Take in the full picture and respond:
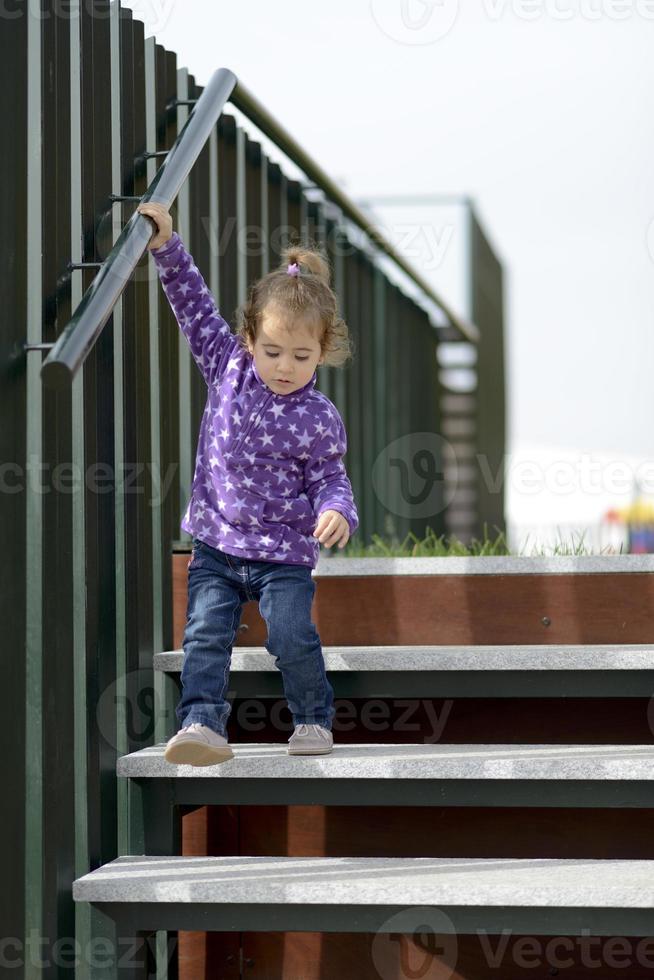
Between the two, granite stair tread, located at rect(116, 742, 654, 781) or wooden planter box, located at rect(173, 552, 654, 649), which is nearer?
granite stair tread, located at rect(116, 742, 654, 781)

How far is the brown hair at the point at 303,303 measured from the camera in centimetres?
232

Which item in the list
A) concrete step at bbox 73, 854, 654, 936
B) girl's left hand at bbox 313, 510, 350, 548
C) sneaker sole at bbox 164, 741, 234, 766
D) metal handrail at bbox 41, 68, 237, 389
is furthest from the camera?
girl's left hand at bbox 313, 510, 350, 548

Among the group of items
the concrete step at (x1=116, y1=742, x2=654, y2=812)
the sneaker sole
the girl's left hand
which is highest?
the girl's left hand

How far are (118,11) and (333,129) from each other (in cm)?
731

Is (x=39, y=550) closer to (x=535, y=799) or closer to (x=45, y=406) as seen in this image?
(x=45, y=406)

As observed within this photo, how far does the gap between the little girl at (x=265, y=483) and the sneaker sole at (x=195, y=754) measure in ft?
0.30

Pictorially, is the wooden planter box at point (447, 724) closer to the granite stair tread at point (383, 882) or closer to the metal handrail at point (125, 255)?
the granite stair tread at point (383, 882)

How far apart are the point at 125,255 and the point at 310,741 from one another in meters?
0.87

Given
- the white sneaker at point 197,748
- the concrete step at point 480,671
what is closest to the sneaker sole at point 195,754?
the white sneaker at point 197,748

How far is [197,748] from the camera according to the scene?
2072 millimetres

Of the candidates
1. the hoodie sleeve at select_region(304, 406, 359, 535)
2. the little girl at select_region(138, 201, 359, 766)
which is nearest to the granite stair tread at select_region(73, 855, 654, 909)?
the little girl at select_region(138, 201, 359, 766)

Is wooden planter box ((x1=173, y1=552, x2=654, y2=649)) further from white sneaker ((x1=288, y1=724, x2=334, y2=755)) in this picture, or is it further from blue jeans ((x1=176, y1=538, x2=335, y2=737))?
white sneaker ((x1=288, y1=724, x2=334, y2=755))

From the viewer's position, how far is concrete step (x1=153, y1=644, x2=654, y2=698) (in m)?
2.27

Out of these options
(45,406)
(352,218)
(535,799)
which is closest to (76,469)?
(45,406)
